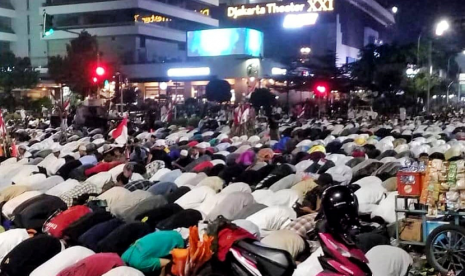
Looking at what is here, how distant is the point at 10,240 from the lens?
7.12m

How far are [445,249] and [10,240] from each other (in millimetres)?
4635

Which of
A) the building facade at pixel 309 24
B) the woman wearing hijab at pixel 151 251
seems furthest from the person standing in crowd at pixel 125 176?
the building facade at pixel 309 24

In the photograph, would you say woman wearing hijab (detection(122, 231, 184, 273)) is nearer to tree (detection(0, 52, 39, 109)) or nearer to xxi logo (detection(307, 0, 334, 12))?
tree (detection(0, 52, 39, 109))

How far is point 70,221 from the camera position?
7.83 m

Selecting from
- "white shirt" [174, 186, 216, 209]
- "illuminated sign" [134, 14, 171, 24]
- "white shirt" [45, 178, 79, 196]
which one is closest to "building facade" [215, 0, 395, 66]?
"illuminated sign" [134, 14, 171, 24]

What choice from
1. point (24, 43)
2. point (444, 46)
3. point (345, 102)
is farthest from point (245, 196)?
point (24, 43)

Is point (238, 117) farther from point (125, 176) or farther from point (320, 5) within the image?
point (320, 5)

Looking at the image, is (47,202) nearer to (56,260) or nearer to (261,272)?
(56,260)

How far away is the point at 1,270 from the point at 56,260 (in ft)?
2.43

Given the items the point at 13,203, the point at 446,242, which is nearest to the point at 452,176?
the point at 446,242

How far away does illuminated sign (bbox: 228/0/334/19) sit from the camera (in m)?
52.9

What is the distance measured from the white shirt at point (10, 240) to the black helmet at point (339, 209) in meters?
4.25

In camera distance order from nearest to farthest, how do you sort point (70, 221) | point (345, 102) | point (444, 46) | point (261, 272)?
point (261, 272) → point (70, 221) → point (345, 102) → point (444, 46)

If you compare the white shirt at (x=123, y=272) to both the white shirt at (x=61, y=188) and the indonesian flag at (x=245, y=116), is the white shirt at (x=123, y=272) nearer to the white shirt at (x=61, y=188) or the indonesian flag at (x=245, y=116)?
the white shirt at (x=61, y=188)
